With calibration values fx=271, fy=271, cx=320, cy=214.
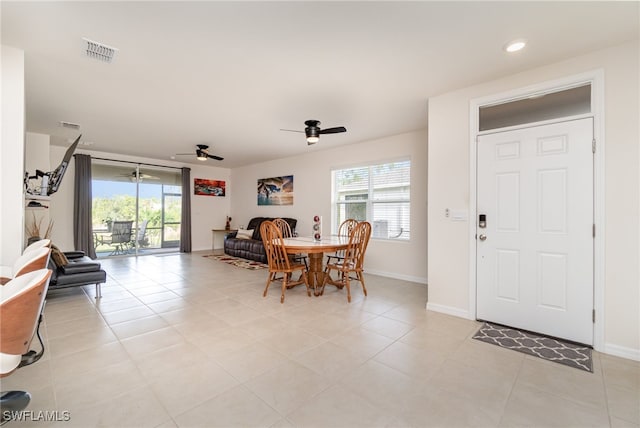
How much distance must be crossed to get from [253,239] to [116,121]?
12.8 ft

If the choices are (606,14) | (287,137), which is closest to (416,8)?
(606,14)

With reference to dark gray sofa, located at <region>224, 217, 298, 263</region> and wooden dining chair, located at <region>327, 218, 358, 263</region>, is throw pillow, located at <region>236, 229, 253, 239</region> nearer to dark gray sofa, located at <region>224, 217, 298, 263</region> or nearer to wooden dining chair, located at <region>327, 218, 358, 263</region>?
dark gray sofa, located at <region>224, 217, 298, 263</region>

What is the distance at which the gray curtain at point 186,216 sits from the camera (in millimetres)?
7926

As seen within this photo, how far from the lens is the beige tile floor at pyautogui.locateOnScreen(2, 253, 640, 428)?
160 centimetres

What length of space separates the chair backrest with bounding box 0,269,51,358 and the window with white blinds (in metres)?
4.75

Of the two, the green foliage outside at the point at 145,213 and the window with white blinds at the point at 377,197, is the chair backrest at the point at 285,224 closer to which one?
the window with white blinds at the point at 377,197

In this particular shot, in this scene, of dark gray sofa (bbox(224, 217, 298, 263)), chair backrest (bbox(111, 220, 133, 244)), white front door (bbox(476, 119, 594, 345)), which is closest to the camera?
white front door (bbox(476, 119, 594, 345))

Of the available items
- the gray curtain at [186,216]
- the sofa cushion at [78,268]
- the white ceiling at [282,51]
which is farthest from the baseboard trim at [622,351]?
the gray curtain at [186,216]

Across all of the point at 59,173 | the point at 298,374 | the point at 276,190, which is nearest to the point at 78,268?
the point at 59,173

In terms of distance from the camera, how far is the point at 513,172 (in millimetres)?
2854

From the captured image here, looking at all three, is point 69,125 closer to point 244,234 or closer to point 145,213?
point 145,213

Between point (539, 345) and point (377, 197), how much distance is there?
3.44m

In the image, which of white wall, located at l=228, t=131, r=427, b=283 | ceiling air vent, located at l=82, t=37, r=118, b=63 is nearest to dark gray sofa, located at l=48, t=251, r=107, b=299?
ceiling air vent, located at l=82, t=37, r=118, b=63

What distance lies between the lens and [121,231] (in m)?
7.04
